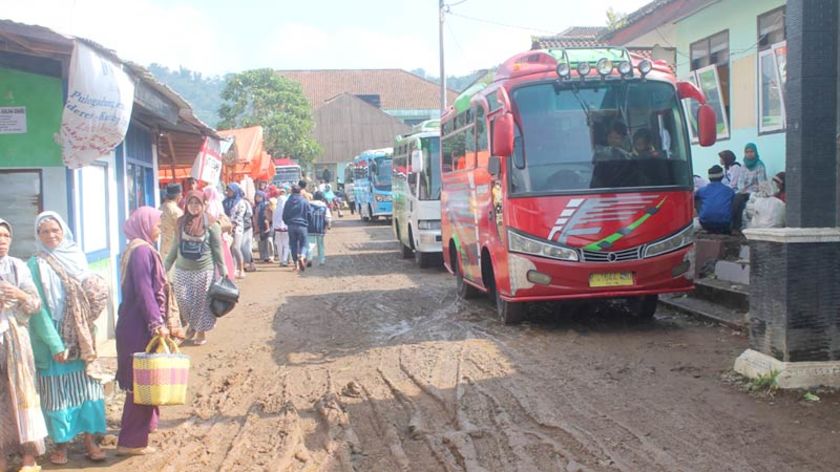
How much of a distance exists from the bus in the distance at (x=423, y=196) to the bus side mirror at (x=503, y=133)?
7.62 meters

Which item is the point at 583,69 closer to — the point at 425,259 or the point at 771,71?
the point at 771,71

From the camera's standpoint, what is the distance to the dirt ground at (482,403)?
17.9 feet

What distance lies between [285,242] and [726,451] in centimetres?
1487

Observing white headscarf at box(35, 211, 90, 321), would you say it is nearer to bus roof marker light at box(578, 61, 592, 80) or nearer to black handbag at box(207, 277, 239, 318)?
black handbag at box(207, 277, 239, 318)

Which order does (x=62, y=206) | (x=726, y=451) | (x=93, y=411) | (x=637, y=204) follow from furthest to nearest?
1. (x=637, y=204)
2. (x=62, y=206)
3. (x=93, y=411)
4. (x=726, y=451)

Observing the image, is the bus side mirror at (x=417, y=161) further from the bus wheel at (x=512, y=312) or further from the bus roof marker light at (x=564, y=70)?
the bus roof marker light at (x=564, y=70)

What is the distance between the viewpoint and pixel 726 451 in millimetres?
5320

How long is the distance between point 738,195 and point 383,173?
2147 cm

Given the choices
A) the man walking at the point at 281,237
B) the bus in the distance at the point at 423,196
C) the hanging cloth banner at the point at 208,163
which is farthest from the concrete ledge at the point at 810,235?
the man walking at the point at 281,237

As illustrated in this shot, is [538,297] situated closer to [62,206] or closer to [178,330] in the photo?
[178,330]

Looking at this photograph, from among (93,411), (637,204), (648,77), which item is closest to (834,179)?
(637,204)

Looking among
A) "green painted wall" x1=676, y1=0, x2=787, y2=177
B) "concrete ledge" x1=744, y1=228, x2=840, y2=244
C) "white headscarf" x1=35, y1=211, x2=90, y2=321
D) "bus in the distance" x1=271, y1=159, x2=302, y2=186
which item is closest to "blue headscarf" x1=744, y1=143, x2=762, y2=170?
"green painted wall" x1=676, y1=0, x2=787, y2=177

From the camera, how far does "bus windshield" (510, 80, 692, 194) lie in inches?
369

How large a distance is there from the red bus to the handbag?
4.56 meters
